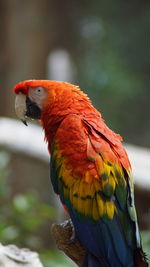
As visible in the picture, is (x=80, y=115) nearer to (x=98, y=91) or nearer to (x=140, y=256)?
(x=140, y=256)

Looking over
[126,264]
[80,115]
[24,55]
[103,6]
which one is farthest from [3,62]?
[126,264]

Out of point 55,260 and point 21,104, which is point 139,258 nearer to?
point 21,104

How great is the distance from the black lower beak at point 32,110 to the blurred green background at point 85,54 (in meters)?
2.56

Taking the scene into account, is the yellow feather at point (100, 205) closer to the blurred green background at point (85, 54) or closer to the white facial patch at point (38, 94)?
the white facial patch at point (38, 94)

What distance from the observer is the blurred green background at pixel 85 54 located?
460cm

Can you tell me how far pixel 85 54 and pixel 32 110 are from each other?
3.81 m

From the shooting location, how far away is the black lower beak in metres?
1.70

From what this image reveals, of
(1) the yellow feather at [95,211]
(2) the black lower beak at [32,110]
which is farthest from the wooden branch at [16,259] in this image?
(2) the black lower beak at [32,110]

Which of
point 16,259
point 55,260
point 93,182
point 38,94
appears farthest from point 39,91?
point 55,260

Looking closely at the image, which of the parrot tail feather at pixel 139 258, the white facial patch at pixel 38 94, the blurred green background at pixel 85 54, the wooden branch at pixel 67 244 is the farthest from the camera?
the blurred green background at pixel 85 54

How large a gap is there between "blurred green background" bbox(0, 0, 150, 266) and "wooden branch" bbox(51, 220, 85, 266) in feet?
8.85

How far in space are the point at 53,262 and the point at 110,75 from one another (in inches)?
113

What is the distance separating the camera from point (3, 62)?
15.3 feet

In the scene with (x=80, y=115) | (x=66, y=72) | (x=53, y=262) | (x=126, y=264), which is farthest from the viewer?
(x=66, y=72)
